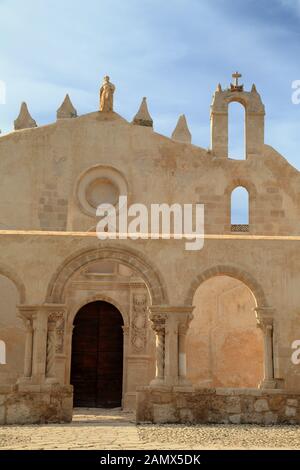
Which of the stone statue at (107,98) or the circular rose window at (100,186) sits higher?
the stone statue at (107,98)

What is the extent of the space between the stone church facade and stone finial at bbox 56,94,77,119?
41mm

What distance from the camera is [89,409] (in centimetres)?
1852

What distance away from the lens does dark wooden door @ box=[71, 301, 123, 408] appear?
18.9 meters

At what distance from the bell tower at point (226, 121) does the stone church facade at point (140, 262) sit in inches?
1.4

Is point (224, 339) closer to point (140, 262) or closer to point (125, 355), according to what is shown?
point (125, 355)

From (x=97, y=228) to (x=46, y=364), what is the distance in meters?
5.40

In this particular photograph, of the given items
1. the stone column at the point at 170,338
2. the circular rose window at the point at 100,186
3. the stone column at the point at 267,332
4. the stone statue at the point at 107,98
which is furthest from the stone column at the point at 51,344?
the stone statue at the point at 107,98

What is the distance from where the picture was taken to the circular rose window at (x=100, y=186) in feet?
65.0

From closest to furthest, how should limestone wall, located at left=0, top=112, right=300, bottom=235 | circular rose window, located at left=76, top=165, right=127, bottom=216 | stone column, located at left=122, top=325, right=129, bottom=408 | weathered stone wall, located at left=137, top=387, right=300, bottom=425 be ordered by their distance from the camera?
1. weathered stone wall, located at left=137, top=387, right=300, bottom=425
2. stone column, located at left=122, top=325, right=129, bottom=408
3. limestone wall, located at left=0, top=112, right=300, bottom=235
4. circular rose window, located at left=76, top=165, right=127, bottom=216

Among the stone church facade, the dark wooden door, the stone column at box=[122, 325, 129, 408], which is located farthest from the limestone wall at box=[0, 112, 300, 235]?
the stone column at box=[122, 325, 129, 408]

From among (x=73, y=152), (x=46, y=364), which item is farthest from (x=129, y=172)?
(x=46, y=364)

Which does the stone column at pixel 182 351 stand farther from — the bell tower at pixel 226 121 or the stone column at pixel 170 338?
the bell tower at pixel 226 121

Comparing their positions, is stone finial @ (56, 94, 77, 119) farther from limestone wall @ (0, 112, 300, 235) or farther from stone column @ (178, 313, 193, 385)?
stone column @ (178, 313, 193, 385)
